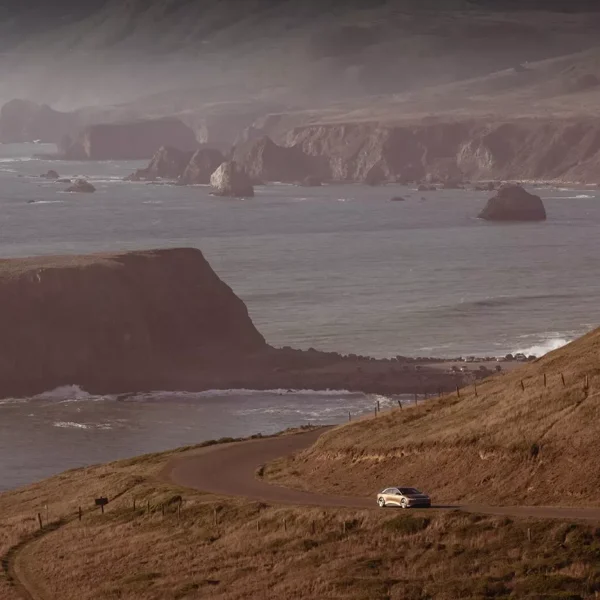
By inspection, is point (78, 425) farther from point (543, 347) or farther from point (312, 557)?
point (312, 557)

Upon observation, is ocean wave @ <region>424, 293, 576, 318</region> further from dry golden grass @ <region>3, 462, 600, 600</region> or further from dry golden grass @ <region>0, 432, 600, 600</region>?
dry golden grass @ <region>3, 462, 600, 600</region>

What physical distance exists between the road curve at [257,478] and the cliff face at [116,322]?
3933cm

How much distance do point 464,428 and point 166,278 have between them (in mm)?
64234

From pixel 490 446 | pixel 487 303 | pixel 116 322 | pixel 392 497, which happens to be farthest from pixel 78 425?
pixel 392 497

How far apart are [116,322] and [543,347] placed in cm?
2681

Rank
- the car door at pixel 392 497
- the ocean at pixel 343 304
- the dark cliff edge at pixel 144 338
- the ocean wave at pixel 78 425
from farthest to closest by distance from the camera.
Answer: the dark cliff edge at pixel 144 338 → the ocean wave at pixel 78 425 → the ocean at pixel 343 304 → the car door at pixel 392 497

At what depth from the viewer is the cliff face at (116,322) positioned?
4313 inches

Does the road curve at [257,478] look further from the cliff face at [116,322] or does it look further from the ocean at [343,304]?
the cliff face at [116,322]

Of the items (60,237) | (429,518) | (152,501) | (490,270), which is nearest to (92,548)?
(152,501)

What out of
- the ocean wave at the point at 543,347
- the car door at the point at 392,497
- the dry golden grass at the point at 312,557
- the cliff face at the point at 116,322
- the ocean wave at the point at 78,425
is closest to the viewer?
the dry golden grass at the point at 312,557

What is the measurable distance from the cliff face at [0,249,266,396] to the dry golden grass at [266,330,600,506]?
159 feet

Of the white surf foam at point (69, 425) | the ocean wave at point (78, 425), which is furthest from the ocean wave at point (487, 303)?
the white surf foam at point (69, 425)

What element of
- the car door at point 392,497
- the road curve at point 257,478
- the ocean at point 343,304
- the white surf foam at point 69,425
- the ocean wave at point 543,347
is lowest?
the white surf foam at point 69,425

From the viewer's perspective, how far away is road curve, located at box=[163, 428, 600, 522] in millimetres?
47906
